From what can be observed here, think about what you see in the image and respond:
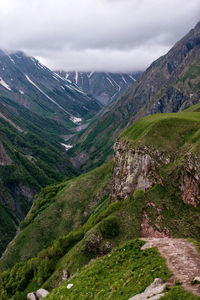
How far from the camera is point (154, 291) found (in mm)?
20375

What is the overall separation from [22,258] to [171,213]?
7850 centimetres

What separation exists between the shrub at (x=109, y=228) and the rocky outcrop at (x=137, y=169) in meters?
11.2

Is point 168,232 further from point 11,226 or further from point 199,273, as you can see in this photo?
point 11,226

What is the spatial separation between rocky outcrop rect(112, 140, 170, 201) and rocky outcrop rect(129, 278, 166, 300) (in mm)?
34221

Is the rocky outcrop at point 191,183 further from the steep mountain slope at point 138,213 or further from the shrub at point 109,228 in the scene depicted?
the shrub at point 109,228

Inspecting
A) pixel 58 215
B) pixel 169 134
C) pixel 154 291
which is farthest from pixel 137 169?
pixel 58 215

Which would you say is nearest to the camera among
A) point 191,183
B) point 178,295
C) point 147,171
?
point 178,295

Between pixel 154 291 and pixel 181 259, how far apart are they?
7.42m

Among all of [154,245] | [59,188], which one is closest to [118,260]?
[154,245]

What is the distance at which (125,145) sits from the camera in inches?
2940

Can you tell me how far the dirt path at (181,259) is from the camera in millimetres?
21492

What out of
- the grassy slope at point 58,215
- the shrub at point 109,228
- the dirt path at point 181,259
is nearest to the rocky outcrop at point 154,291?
the dirt path at point 181,259

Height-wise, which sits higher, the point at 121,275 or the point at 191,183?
the point at 121,275

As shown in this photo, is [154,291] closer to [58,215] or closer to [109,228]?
[109,228]
